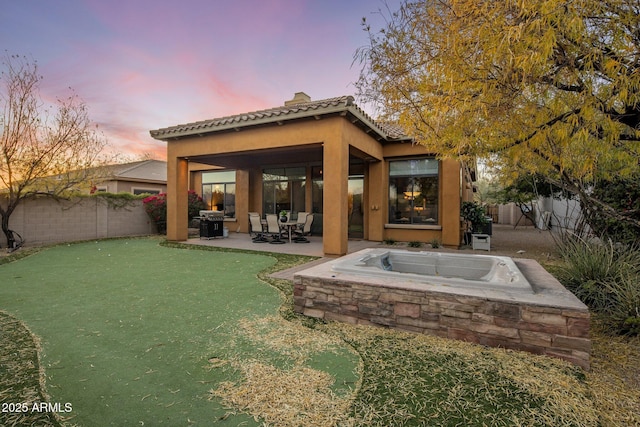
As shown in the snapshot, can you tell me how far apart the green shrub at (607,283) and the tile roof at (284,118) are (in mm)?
5204

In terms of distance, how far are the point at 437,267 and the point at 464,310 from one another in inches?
79.7

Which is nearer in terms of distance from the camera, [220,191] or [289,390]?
[289,390]

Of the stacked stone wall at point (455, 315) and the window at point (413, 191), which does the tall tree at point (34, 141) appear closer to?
the stacked stone wall at point (455, 315)

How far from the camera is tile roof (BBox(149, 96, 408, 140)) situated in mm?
7012

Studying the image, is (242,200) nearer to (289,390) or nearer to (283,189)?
(283,189)

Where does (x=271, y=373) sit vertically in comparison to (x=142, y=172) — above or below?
below

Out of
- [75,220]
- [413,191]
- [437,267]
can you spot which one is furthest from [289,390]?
[75,220]

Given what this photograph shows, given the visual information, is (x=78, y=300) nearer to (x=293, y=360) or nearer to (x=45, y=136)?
(x=293, y=360)

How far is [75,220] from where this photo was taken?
10656 mm

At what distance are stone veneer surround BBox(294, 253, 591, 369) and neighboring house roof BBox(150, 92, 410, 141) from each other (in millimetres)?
4727

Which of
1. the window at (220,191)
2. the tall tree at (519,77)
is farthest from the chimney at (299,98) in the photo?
the tall tree at (519,77)

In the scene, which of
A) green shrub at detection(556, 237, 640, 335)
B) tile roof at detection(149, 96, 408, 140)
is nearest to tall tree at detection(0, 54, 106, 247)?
tile roof at detection(149, 96, 408, 140)

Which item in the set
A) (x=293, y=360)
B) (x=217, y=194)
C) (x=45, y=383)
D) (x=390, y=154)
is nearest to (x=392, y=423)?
(x=293, y=360)

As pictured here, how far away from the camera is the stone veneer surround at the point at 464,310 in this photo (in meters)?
2.41
